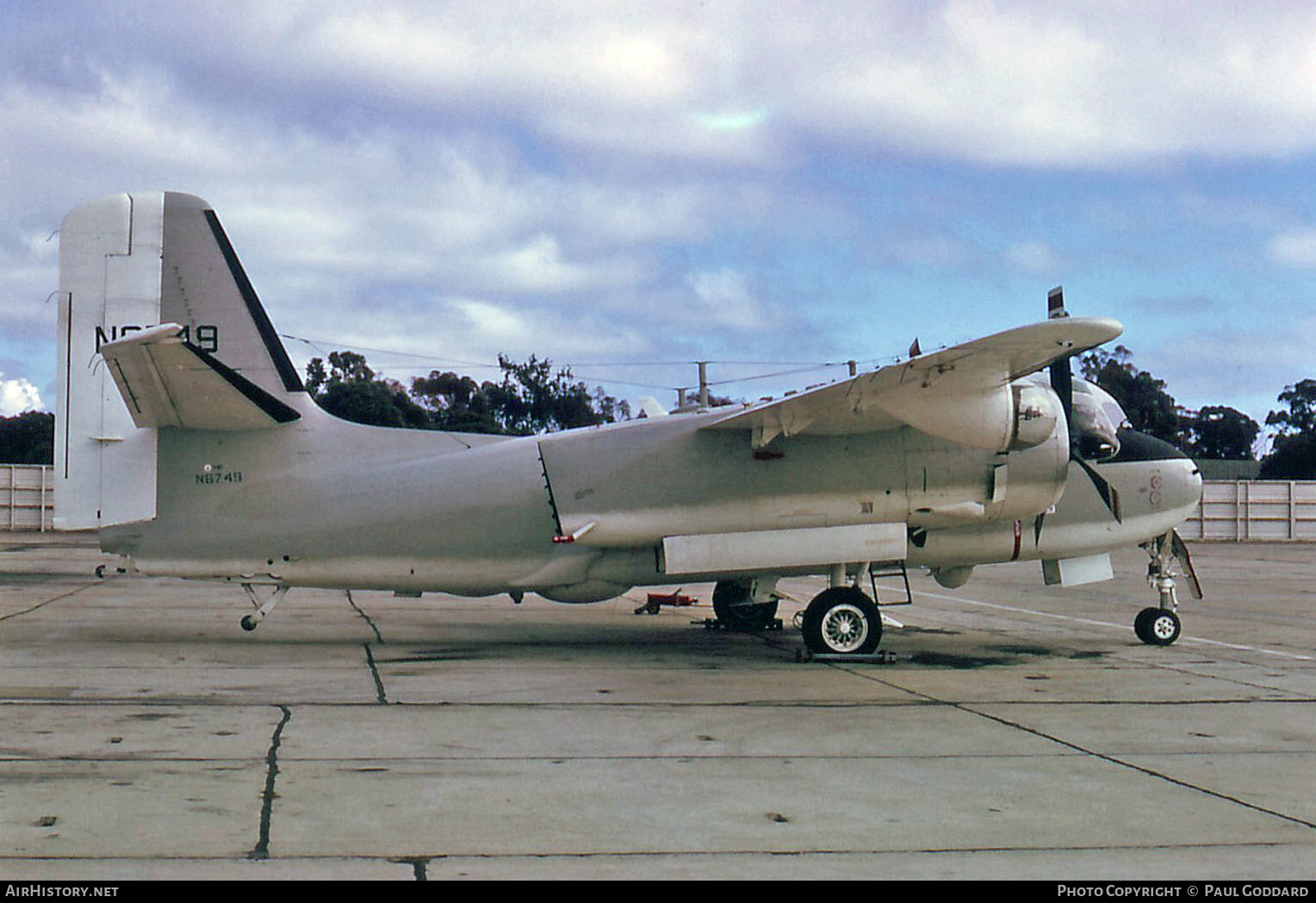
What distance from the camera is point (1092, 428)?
1505 centimetres

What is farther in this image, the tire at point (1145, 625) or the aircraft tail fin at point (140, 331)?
the tire at point (1145, 625)

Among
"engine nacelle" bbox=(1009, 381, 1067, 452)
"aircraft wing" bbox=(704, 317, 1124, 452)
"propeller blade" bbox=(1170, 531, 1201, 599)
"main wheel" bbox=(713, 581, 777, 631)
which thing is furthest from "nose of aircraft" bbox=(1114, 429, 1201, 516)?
"main wheel" bbox=(713, 581, 777, 631)

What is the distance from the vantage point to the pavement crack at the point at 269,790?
5.80 metres

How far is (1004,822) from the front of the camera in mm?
6586

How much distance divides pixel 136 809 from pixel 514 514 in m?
7.68

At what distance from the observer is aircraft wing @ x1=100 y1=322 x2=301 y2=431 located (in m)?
12.5

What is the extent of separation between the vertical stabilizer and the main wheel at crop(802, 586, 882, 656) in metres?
7.85

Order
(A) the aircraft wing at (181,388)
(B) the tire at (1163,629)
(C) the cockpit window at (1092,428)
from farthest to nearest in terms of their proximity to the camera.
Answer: (B) the tire at (1163,629)
(C) the cockpit window at (1092,428)
(A) the aircraft wing at (181,388)

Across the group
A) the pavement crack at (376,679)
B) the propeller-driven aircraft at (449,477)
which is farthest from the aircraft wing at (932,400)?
the pavement crack at (376,679)

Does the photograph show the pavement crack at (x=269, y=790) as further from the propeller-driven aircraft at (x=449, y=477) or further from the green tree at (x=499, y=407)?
the green tree at (x=499, y=407)

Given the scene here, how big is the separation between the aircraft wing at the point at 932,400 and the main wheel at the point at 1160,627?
13.1ft

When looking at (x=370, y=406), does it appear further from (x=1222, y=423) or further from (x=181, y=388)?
(x=1222, y=423)

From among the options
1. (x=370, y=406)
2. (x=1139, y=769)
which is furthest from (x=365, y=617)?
(x=370, y=406)

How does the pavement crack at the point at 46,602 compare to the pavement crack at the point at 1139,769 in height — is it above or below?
above
